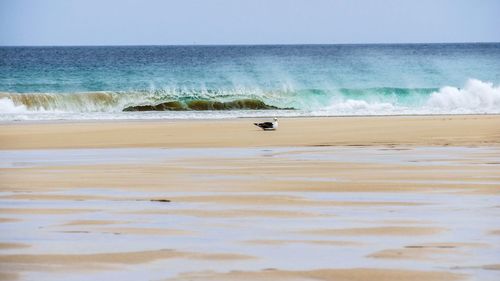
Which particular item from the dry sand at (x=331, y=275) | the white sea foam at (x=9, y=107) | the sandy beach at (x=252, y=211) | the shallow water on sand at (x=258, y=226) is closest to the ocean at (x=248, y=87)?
the white sea foam at (x=9, y=107)

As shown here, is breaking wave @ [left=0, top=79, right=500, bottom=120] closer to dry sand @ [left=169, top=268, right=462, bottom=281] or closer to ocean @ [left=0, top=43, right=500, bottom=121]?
ocean @ [left=0, top=43, right=500, bottom=121]

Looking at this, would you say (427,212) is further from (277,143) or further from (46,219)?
(277,143)

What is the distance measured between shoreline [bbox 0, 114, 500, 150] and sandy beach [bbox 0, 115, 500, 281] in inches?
14.7

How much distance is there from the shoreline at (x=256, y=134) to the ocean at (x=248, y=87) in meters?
5.12

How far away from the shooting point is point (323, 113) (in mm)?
26281

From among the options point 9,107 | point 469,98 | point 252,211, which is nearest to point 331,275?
point 252,211

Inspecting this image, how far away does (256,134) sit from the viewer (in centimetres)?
1653

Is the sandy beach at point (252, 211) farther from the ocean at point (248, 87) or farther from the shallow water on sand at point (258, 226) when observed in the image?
the ocean at point (248, 87)

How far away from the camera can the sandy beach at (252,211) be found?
210 inches

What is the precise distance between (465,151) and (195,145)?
3658 mm

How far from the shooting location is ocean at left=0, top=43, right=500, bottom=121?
2867 centimetres

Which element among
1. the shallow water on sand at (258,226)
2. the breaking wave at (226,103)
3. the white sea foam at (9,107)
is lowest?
the shallow water on sand at (258,226)

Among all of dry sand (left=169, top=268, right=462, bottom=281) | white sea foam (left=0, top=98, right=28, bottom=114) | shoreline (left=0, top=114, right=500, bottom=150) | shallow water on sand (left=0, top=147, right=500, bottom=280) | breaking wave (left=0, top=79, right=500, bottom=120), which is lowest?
dry sand (left=169, top=268, right=462, bottom=281)

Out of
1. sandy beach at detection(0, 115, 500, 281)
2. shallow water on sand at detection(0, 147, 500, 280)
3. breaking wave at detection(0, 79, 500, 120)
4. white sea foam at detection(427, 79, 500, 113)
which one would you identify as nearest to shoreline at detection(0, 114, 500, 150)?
sandy beach at detection(0, 115, 500, 281)
